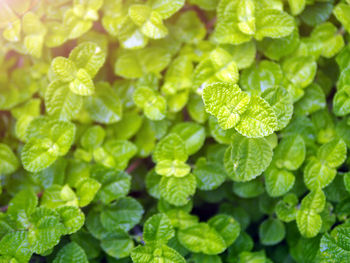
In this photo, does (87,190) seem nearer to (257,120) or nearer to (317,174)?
(257,120)

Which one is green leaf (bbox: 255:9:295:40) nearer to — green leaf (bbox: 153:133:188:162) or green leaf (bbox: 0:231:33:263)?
green leaf (bbox: 153:133:188:162)

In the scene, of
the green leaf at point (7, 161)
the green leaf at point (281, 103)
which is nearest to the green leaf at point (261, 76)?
the green leaf at point (281, 103)

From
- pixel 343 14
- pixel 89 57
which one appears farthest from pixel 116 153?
pixel 343 14

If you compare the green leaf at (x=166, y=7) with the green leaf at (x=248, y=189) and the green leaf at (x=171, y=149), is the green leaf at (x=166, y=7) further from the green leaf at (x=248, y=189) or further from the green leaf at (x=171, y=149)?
the green leaf at (x=248, y=189)

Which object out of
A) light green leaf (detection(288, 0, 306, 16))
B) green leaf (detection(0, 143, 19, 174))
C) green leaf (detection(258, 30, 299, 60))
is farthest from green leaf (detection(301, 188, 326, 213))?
green leaf (detection(0, 143, 19, 174))

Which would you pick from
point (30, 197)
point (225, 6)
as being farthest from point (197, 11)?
point (30, 197)

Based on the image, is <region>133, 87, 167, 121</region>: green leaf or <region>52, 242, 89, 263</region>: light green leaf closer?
<region>52, 242, 89, 263</region>: light green leaf
